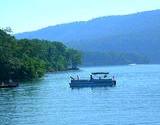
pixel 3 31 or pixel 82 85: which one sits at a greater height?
pixel 3 31

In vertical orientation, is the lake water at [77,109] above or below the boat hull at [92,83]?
below

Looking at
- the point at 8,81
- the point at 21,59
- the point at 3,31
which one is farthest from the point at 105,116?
the point at 3,31

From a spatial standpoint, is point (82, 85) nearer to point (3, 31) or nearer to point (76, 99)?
point (76, 99)

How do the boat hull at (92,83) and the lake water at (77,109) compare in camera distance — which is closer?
the lake water at (77,109)

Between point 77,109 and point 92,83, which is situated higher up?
point 92,83

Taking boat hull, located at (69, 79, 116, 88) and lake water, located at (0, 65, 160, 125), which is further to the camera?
boat hull, located at (69, 79, 116, 88)

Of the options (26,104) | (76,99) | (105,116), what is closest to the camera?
(105,116)

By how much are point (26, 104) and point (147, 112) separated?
18.7m

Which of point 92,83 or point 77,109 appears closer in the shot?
point 77,109

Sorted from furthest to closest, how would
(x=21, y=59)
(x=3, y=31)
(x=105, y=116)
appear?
(x=3, y=31) < (x=21, y=59) < (x=105, y=116)

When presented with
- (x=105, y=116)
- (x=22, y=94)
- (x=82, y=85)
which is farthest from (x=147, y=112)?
(x=82, y=85)

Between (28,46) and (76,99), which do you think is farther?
(28,46)

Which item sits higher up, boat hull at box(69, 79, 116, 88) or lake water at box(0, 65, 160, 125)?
boat hull at box(69, 79, 116, 88)

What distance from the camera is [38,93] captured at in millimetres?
92688
